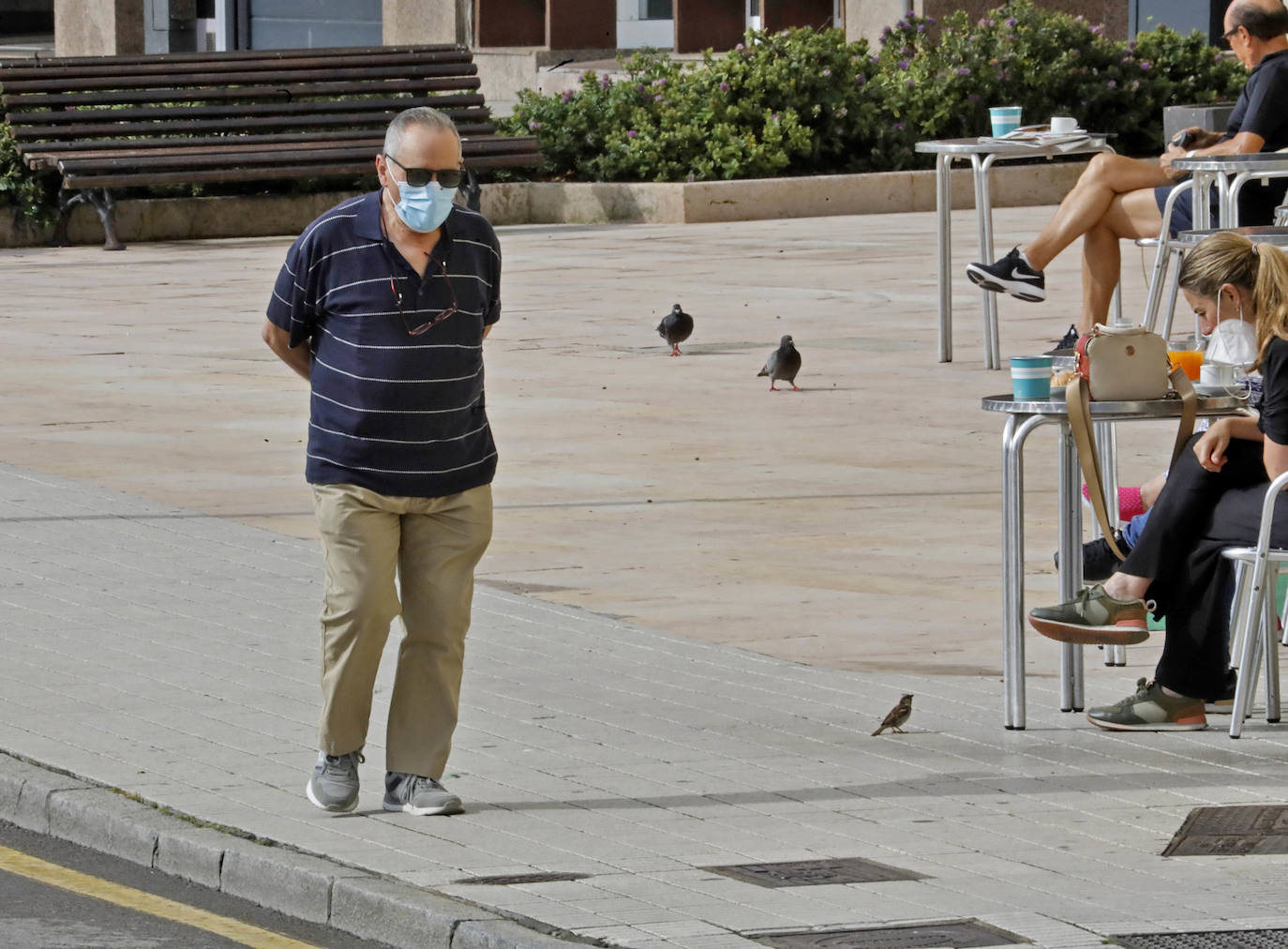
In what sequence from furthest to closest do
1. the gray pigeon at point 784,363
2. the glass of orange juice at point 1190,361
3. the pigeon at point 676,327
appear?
1. the pigeon at point 676,327
2. the gray pigeon at point 784,363
3. the glass of orange juice at point 1190,361

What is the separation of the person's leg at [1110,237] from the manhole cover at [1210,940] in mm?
6923

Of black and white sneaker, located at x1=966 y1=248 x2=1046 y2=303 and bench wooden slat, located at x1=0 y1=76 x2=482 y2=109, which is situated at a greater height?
bench wooden slat, located at x1=0 y1=76 x2=482 y2=109

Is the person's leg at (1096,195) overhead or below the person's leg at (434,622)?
overhead

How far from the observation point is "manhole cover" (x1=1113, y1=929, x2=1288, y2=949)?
16.3 ft

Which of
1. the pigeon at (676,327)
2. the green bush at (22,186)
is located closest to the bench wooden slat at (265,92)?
the green bush at (22,186)

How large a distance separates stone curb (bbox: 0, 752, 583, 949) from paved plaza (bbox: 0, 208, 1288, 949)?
94 millimetres

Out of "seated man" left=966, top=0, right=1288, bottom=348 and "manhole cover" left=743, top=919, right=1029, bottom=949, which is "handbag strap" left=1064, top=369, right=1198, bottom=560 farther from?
"seated man" left=966, top=0, right=1288, bottom=348

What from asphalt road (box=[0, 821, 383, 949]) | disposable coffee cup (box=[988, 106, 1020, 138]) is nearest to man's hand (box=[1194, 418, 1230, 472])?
asphalt road (box=[0, 821, 383, 949])

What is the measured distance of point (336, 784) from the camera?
6.12 metres

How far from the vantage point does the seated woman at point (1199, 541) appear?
680 cm

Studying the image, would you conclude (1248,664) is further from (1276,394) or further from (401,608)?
(401,608)

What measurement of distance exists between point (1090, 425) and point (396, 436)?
1851 mm

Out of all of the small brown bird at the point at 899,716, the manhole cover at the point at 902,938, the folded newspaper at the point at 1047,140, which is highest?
the folded newspaper at the point at 1047,140

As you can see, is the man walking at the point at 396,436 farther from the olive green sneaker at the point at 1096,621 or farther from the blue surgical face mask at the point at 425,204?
the olive green sneaker at the point at 1096,621
